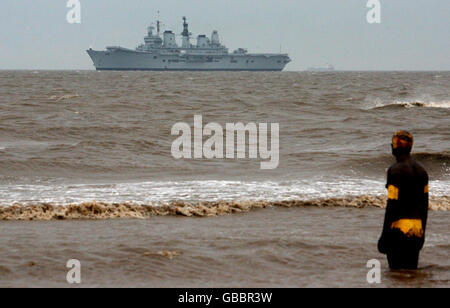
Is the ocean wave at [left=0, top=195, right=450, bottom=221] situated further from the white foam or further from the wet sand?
the white foam

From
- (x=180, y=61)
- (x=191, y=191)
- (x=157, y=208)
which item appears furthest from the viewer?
(x=180, y=61)

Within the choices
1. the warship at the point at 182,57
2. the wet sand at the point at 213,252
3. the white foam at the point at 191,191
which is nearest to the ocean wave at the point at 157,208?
the wet sand at the point at 213,252

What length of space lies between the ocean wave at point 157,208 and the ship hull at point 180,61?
157833 millimetres

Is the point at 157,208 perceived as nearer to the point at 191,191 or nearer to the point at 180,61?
the point at 191,191

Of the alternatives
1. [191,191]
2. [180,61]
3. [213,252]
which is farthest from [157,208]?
[180,61]

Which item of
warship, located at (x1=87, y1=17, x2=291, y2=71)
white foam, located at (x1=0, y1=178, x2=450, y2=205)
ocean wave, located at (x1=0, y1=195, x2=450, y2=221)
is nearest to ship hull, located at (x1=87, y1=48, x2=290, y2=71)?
warship, located at (x1=87, y1=17, x2=291, y2=71)

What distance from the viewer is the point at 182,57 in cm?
17362

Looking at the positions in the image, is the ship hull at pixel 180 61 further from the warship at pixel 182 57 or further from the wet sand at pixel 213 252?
the wet sand at pixel 213 252

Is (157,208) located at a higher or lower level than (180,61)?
lower

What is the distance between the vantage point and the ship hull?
6604 inches

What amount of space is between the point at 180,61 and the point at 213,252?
549ft

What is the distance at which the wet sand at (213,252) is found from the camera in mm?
6734

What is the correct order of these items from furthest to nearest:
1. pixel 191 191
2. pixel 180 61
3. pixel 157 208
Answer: pixel 180 61
pixel 191 191
pixel 157 208

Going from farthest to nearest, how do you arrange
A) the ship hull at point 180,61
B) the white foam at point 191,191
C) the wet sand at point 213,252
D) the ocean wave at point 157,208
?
the ship hull at point 180,61
the white foam at point 191,191
the ocean wave at point 157,208
the wet sand at point 213,252
